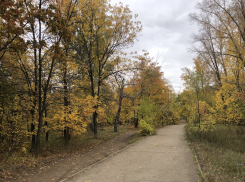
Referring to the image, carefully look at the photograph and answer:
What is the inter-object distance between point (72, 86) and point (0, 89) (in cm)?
548

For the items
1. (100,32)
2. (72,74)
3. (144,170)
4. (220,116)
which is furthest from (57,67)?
(220,116)

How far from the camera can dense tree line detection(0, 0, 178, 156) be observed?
674 cm

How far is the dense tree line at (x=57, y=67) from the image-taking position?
6.74m

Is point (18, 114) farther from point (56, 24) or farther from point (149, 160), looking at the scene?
point (149, 160)

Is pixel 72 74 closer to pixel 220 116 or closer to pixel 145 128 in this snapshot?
pixel 145 128

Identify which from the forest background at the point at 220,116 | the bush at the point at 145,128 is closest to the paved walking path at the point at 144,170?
the forest background at the point at 220,116

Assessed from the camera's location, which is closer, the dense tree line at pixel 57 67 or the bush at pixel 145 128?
the dense tree line at pixel 57 67

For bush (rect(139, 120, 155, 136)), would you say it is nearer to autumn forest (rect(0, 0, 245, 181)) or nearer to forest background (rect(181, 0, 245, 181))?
autumn forest (rect(0, 0, 245, 181))

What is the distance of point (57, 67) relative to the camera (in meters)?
10.3

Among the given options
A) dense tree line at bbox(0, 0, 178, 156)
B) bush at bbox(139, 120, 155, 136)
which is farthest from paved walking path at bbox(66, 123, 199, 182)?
bush at bbox(139, 120, 155, 136)

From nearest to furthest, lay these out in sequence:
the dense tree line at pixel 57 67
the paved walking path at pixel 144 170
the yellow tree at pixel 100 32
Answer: the paved walking path at pixel 144 170, the dense tree line at pixel 57 67, the yellow tree at pixel 100 32

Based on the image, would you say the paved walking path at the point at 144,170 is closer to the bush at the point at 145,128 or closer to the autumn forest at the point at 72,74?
the autumn forest at the point at 72,74

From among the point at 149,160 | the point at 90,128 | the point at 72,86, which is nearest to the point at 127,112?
the point at 90,128

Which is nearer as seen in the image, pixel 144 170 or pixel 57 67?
pixel 144 170
